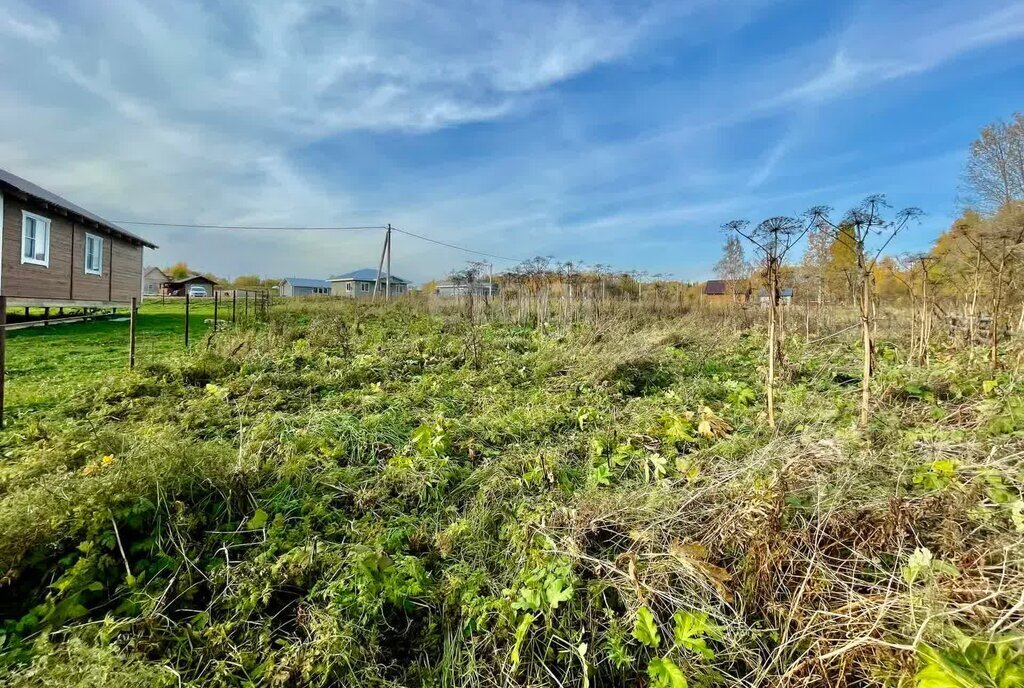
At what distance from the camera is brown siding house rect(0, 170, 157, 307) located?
11102 mm

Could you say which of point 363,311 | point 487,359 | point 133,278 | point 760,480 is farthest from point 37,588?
point 133,278

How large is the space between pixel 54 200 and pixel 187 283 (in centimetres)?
3401

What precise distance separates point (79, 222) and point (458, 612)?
18.1 m

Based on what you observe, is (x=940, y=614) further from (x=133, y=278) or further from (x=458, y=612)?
(x=133, y=278)

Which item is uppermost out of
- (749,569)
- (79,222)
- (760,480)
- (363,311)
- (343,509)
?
(79,222)

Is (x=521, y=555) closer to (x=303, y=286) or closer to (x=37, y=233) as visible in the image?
(x=37, y=233)

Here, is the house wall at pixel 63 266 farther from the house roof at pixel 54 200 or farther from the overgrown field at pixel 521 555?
the overgrown field at pixel 521 555

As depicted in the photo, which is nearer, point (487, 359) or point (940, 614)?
point (940, 614)

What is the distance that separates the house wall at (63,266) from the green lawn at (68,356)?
1494 millimetres

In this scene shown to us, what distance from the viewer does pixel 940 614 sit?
56.3 inches

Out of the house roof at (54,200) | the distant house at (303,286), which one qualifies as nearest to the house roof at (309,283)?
the distant house at (303,286)

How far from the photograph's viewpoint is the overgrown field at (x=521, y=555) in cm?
161

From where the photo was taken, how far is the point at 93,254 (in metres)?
14.7

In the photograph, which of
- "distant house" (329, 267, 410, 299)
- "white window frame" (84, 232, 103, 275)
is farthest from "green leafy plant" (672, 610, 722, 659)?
"distant house" (329, 267, 410, 299)
